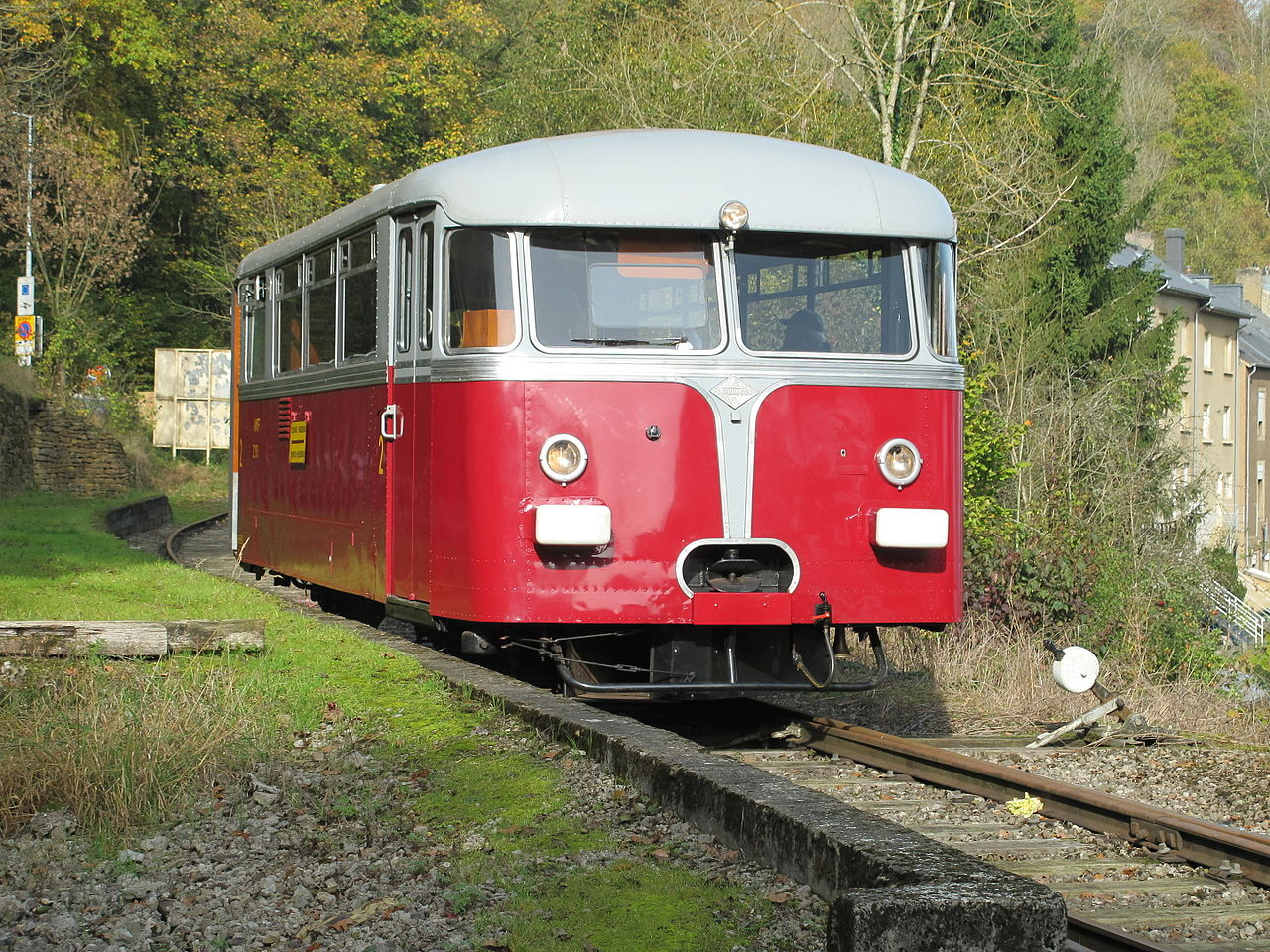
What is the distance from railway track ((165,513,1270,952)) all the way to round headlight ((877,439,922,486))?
1.32 meters

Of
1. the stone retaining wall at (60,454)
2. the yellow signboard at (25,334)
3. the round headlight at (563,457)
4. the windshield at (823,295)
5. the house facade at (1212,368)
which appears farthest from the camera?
the house facade at (1212,368)

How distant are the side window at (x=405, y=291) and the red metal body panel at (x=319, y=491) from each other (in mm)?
424

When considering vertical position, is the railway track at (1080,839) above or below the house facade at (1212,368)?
below

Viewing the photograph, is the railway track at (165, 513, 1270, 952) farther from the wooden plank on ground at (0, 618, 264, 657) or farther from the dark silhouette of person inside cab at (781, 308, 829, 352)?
the wooden plank on ground at (0, 618, 264, 657)

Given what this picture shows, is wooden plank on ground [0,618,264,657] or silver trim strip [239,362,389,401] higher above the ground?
silver trim strip [239,362,389,401]

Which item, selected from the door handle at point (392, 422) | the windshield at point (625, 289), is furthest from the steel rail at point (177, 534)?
the windshield at point (625, 289)

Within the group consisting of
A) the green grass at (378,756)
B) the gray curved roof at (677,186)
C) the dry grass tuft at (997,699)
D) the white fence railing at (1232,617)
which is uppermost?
the gray curved roof at (677,186)

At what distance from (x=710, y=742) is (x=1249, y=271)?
60.9m

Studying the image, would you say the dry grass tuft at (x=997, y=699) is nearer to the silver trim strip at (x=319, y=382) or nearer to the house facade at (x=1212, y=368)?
the silver trim strip at (x=319, y=382)

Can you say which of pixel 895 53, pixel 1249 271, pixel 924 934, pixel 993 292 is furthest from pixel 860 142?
pixel 1249 271

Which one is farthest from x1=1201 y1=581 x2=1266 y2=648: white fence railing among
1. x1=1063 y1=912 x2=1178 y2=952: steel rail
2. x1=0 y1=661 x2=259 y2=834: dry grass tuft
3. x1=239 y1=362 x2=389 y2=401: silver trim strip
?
x1=1063 y1=912 x2=1178 y2=952: steel rail

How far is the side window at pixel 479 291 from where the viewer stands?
8.18m

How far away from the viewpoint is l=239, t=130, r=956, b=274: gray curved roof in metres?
8.22

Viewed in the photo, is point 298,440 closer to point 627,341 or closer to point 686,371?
point 627,341
